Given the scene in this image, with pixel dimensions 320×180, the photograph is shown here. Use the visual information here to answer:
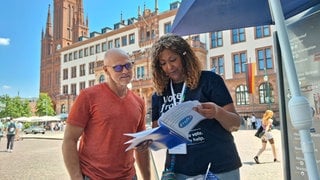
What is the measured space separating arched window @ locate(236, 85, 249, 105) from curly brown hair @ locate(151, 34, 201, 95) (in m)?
33.6

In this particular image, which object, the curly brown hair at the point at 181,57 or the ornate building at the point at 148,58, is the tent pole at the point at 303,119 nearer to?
the curly brown hair at the point at 181,57

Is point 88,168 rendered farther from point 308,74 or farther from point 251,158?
point 251,158

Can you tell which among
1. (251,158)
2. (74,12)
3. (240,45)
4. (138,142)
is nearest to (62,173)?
(251,158)

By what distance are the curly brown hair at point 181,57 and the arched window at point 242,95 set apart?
3363 cm

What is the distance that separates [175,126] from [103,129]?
83 cm

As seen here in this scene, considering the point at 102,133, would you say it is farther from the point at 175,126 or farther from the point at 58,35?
the point at 58,35

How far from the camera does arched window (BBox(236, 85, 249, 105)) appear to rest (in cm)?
3444

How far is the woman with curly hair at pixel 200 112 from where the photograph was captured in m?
1.76

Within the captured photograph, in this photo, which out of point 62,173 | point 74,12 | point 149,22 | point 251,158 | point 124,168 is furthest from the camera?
point 74,12

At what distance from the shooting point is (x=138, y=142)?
1808 mm

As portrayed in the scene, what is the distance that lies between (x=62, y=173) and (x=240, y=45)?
31375 mm

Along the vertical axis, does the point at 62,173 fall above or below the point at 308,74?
below

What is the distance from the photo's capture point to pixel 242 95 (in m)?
34.9

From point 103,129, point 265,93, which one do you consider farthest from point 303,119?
point 265,93
